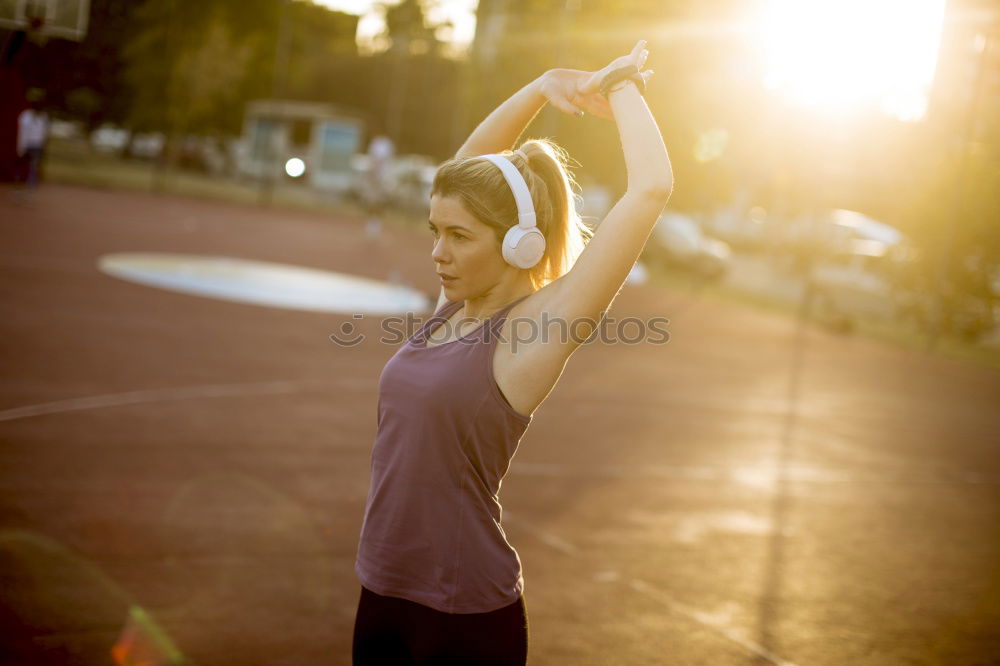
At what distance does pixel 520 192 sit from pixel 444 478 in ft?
2.49

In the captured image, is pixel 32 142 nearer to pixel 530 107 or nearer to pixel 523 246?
pixel 530 107

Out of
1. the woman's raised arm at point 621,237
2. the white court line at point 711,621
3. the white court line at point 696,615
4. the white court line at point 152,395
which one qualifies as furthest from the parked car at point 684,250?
the woman's raised arm at point 621,237

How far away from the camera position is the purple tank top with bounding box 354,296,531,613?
2.61 m

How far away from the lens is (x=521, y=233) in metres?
2.67

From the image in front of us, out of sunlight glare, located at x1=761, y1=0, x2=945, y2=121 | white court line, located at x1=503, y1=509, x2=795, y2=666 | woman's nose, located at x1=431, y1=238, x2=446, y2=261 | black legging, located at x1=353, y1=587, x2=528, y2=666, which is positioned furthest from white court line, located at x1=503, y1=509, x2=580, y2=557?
sunlight glare, located at x1=761, y1=0, x2=945, y2=121

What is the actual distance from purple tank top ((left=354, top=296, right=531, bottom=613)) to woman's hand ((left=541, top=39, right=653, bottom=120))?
72cm

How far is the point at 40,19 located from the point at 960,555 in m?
7.77

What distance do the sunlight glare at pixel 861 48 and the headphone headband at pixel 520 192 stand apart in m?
11.3

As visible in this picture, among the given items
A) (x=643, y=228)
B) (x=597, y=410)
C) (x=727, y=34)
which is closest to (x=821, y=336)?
(x=597, y=410)

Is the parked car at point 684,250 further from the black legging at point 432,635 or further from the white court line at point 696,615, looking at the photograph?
the black legging at point 432,635

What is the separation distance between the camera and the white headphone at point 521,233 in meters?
2.67

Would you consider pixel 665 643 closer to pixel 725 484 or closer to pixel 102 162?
pixel 725 484

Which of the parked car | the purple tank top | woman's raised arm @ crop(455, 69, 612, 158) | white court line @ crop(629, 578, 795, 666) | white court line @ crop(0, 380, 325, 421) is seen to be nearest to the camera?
the purple tank top

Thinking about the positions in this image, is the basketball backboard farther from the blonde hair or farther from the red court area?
the blonde hair
